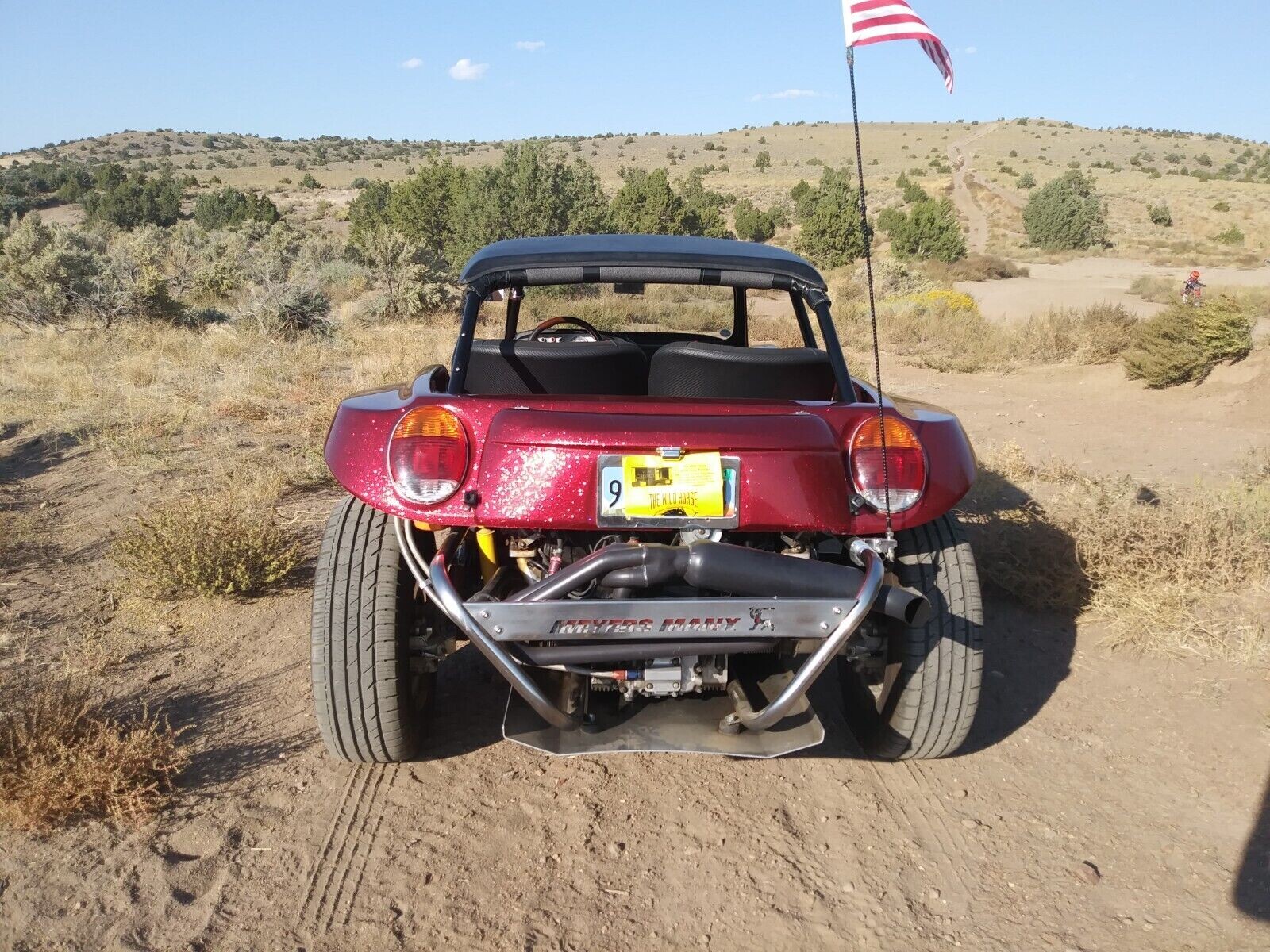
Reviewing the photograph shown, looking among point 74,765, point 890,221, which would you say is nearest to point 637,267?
point 74,765

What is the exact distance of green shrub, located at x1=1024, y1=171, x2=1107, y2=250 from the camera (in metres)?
37.1

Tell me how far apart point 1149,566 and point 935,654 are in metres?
2.12

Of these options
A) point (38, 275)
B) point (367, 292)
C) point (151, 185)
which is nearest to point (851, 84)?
point (38, 275)

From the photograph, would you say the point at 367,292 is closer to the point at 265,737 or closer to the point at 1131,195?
the point at 265,737

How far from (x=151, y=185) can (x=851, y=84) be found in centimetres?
4697

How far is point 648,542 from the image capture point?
2.44m

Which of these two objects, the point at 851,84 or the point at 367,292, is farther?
the point at 367,292

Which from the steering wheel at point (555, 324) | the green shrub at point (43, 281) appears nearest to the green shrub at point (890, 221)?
the green shrub at point (43, 281)

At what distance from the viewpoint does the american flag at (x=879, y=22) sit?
8.52 feet

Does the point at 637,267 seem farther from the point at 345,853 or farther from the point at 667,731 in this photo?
the point at 345,853

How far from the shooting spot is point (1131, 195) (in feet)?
168

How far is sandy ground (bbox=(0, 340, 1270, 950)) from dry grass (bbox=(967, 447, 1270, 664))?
0.25m

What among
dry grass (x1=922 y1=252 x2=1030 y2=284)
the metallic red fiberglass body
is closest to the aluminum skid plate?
the metallic red fiberglass body

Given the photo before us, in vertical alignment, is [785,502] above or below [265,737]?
above
